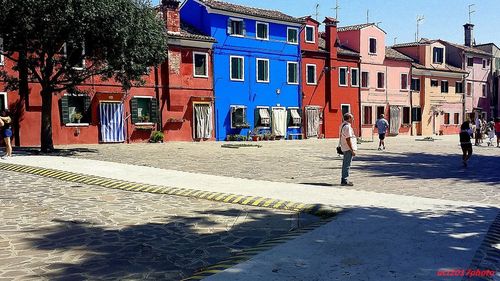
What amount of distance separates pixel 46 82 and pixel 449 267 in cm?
1815

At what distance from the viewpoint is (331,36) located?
128 ft

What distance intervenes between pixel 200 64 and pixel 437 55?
29.4 metres

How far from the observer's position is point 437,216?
755 cm

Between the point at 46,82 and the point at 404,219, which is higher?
the point at 46,82

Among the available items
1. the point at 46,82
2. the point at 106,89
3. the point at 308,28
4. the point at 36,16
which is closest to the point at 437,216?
the point at 36,16

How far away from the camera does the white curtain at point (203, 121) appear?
30.8m

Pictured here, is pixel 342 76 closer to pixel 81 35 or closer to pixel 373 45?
pixel 373 45

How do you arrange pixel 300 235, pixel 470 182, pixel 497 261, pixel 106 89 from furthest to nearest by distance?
1. pixel 106 89
2. pixel 470 182
3. pixel 300 235
4. pixel 497 261

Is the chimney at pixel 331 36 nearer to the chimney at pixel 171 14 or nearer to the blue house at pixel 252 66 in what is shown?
the blue house at pixel 252 66

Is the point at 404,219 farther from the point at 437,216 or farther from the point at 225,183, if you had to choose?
the point at 225,183

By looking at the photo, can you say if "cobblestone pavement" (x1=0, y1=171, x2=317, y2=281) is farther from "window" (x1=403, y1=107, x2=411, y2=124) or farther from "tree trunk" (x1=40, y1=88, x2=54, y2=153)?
"window" (x1=403, y1=107, x2=411, y2=124)

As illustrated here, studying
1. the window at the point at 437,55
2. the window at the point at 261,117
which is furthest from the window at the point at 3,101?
the window at the point at 437,55

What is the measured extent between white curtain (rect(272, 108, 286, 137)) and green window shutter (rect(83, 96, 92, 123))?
45.7 ft

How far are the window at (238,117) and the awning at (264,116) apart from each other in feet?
4.55
